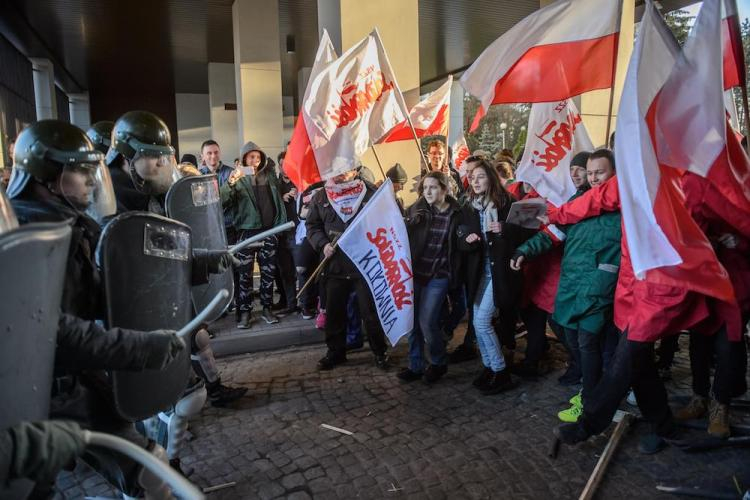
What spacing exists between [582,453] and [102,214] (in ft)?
10.1

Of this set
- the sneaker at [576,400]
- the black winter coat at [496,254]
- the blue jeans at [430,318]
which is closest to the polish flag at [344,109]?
the black winter coat at [496,254]

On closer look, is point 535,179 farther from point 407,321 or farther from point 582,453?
point 582,453

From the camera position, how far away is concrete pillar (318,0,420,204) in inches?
275

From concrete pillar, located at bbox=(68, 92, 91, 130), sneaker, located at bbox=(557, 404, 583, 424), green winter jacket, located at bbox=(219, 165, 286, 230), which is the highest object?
concrete pillar, located at bbox=(68, 92, 91, 130)

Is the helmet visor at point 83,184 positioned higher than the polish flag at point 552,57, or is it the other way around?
the polish flag at point 552,57

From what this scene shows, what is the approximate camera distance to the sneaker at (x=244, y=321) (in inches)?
243

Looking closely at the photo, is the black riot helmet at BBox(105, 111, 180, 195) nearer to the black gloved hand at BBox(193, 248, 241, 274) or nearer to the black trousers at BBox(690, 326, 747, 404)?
the black gloved hand at BBox(193, 248, 241, 274)

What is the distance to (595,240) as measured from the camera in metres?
3.72

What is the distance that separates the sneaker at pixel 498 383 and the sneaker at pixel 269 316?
271 centimetres

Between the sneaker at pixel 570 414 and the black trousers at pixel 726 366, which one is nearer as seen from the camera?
the black trousers at pixel 726 366

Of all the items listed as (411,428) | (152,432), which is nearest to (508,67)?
(411,428)

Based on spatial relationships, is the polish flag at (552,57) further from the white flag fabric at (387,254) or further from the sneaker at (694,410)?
the sneaker at (694,410)

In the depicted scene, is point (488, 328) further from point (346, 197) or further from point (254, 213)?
point (254, 213)

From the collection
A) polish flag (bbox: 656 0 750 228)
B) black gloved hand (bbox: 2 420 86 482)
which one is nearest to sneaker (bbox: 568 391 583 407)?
polish flag (bbox: 656 0 750 228)
